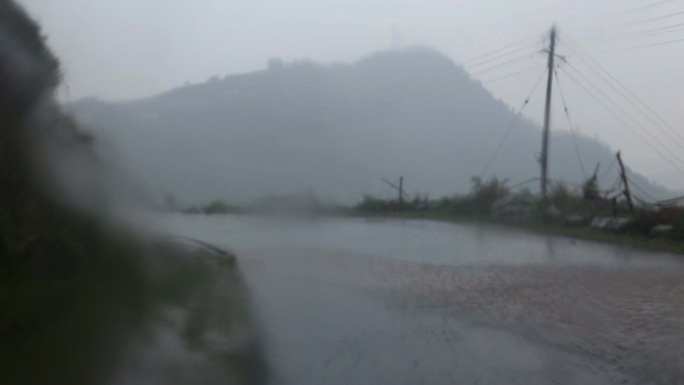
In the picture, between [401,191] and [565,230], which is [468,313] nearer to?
[565,230]

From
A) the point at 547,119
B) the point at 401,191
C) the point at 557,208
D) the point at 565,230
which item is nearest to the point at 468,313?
the point at 565,230

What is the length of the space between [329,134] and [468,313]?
2615 cm

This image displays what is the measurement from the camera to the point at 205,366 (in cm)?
894

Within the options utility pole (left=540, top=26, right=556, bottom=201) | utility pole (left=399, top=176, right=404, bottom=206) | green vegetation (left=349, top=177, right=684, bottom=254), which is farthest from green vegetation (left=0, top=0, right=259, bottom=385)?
utility pole (left=399, top=176, right=404, bottom=206)

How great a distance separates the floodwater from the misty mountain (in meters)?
2.93

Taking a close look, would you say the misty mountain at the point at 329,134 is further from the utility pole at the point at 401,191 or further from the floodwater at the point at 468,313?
the floodwater at the point at 468,313

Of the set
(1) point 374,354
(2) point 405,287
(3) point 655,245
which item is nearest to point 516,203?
(3) point 655,245

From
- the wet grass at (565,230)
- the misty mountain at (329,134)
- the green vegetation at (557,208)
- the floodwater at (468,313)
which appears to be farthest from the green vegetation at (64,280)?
the green vegetation at (557,208)

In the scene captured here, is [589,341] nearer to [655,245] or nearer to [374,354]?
[374,354]

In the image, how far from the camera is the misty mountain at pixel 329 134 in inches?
799

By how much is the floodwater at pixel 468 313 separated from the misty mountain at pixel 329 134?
2935 mm

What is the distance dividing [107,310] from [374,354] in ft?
12.5

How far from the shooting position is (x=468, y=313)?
12.1 m

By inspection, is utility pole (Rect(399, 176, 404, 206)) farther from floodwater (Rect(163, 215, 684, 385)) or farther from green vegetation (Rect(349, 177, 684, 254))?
floodwater (Rect(163, 215, 684, 385))
